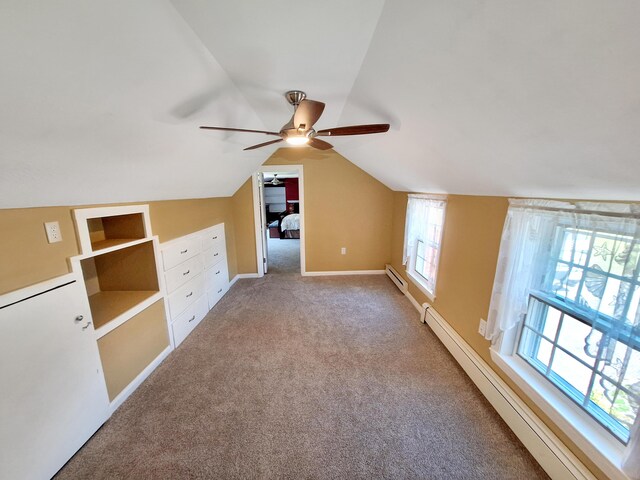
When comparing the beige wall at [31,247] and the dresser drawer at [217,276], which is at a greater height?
the beige wall at [31,247]

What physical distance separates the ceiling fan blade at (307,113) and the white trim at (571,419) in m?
2.20

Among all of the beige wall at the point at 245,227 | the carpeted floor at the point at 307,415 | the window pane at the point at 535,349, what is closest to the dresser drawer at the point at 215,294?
the carpeted floor at the point at 307,415

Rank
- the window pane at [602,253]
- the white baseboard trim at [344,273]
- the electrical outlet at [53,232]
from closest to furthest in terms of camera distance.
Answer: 1. the window pane at [602,253]
2. the electrical outlet at [53,232]
3. the white baseboard trim at [344,273]

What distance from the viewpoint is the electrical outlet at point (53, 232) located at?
4.33 ft

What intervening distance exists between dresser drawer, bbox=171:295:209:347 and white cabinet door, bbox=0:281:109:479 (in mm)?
826

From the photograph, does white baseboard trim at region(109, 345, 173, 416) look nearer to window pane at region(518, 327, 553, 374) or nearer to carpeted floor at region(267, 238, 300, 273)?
carpeted floor at region(267, 238, 300, 273)

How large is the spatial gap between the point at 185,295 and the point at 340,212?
270 cm

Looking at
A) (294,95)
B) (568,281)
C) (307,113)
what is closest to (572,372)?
(568,281)

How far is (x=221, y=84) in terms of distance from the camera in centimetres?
152

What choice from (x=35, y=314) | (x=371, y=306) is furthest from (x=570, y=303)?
(x=35, y=314)

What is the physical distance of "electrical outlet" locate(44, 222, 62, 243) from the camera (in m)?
1.32

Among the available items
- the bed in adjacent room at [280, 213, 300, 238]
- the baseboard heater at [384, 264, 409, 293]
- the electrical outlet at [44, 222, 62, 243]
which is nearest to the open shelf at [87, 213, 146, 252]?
the electrical outlet at [44, 222, 62, 243]

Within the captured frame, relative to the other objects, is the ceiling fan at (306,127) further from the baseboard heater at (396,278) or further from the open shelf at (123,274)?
the baseboard heater at (396,278)

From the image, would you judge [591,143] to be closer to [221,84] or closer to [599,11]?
[599,11]
